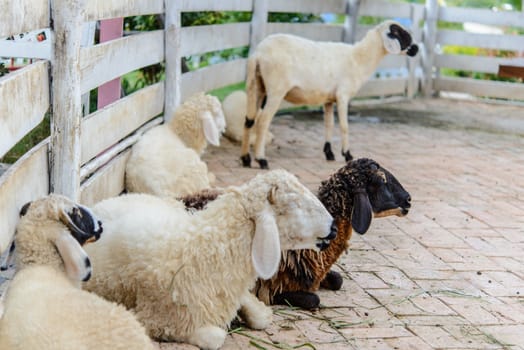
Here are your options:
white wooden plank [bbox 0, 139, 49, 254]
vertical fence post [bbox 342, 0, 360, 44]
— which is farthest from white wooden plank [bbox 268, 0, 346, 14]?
white wooden plank [bbox 0, 139, 49, 254]

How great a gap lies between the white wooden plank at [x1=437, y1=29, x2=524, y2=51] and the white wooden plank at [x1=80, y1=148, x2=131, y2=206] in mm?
10068

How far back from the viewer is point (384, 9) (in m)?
14.7

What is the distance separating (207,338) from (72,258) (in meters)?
0.87

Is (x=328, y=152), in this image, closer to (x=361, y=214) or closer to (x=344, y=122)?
(x=344, y=122)

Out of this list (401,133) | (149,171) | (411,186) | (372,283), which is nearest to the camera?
(372,283)

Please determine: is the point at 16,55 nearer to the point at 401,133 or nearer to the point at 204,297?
the point at 204,297

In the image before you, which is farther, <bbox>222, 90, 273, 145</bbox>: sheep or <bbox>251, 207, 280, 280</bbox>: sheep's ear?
<bbox>222, 90, 273, 145</bbox>: sheep

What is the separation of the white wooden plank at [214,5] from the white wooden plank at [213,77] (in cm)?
69

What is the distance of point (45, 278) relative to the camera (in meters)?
3.64

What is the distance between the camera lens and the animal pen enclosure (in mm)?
4129

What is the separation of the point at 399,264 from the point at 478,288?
0.61m

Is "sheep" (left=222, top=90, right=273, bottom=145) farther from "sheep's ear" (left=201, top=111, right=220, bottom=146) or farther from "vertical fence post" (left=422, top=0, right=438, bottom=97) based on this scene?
"vertical fence post" (left=422, top=0, right=438, bottom=97)

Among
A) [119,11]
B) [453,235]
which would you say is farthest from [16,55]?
[453,235]

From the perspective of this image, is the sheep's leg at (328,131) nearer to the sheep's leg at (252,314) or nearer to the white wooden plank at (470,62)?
the sheep's leg at (252,314)
